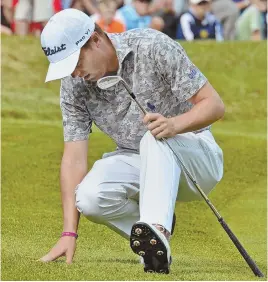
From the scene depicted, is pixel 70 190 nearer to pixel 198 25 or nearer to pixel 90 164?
pixel 90 164

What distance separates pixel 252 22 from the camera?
18.6m

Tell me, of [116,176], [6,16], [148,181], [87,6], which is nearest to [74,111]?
[116,176]

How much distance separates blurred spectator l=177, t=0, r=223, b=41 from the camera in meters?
17.4

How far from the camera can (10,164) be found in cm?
1175

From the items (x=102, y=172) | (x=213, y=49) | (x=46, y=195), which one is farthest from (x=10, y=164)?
(x=213, y=49)

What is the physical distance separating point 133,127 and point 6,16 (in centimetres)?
1146

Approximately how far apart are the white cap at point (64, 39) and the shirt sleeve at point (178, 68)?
1.29 feet

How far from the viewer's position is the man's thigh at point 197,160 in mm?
6441

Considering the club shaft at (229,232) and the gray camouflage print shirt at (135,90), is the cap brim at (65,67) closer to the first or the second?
the gray camouflage print shirt at (135,90)

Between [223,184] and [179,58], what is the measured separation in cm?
501

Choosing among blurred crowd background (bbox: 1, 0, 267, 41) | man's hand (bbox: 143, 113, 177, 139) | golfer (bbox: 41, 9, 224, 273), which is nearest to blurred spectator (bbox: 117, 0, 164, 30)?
blurred crowd background (bbox: 1, 0, 267, 41)

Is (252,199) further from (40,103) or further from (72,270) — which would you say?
(40,103)

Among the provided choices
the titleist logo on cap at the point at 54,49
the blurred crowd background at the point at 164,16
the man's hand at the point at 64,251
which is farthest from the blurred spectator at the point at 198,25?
the titleist logo on cap at the point at 54,49

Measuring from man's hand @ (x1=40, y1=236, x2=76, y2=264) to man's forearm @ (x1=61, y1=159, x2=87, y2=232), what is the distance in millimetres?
75
